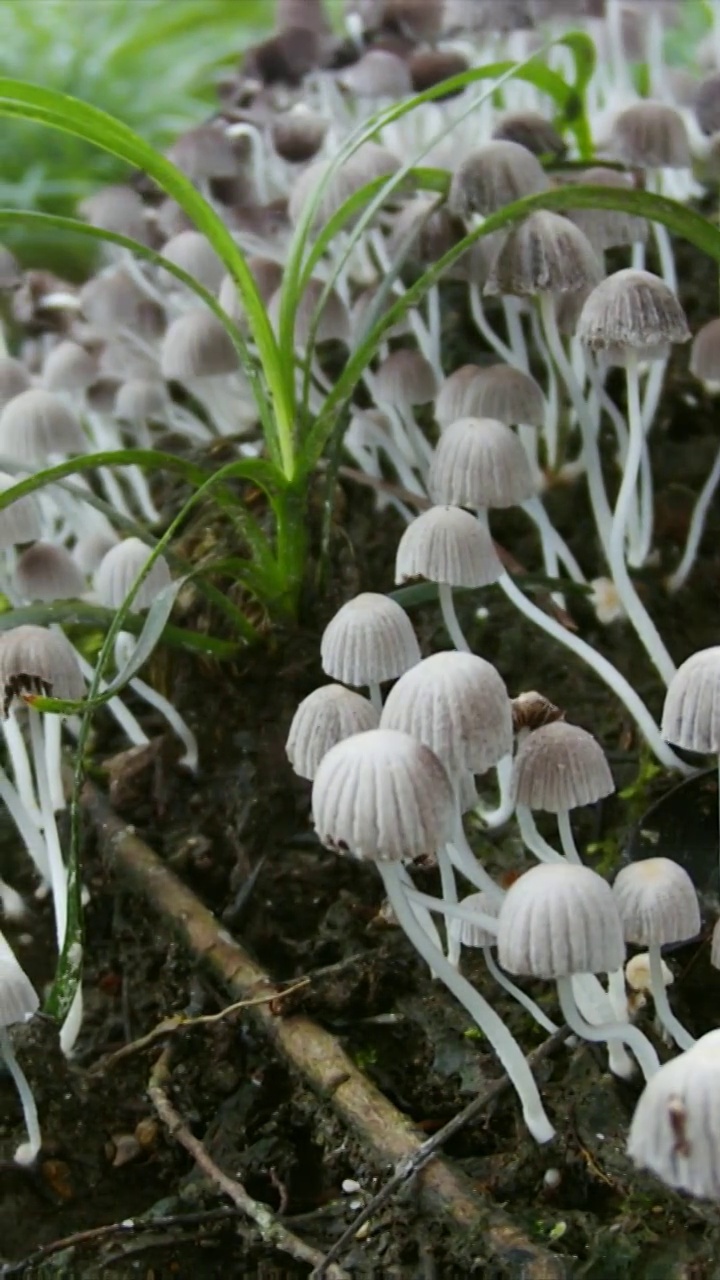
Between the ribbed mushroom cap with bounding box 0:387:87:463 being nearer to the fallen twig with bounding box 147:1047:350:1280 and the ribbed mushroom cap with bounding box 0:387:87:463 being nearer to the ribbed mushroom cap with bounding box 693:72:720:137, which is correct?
the fallen twig with bounding box 147:1047:350:1280

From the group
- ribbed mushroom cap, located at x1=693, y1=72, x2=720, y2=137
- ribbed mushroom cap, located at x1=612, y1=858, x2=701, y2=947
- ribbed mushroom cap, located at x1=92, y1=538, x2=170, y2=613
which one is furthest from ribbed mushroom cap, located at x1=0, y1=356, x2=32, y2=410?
ribbed mushroom cap, located at x1=612, y1=858, x2=701, y2=947

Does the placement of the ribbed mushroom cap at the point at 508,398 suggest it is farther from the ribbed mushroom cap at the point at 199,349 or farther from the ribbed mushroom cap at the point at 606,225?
the ribbed mushroom cap at the point at 199,349

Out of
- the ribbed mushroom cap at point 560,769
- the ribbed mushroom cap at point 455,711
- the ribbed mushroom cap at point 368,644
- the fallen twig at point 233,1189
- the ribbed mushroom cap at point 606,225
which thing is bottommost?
the fallen twig at point 233,1189

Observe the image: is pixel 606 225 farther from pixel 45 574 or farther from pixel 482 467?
pixel 45 574

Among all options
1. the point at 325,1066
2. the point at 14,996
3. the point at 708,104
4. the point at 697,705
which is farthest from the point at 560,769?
the point at 708,104

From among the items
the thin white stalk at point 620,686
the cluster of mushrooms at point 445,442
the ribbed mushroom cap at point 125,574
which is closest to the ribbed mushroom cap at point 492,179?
the cluster of mushrooms at point 445,442

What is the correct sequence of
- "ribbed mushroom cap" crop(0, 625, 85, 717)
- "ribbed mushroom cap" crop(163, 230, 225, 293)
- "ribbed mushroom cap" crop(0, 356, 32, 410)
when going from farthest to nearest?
"ribbed mushroom cap" crop(163, 230, 225, 293) < "ribbed mushroom cap" crop(0, 356, 32, 410) < "ribbed mushroom cap" crop(0, 625, 85, 717)
